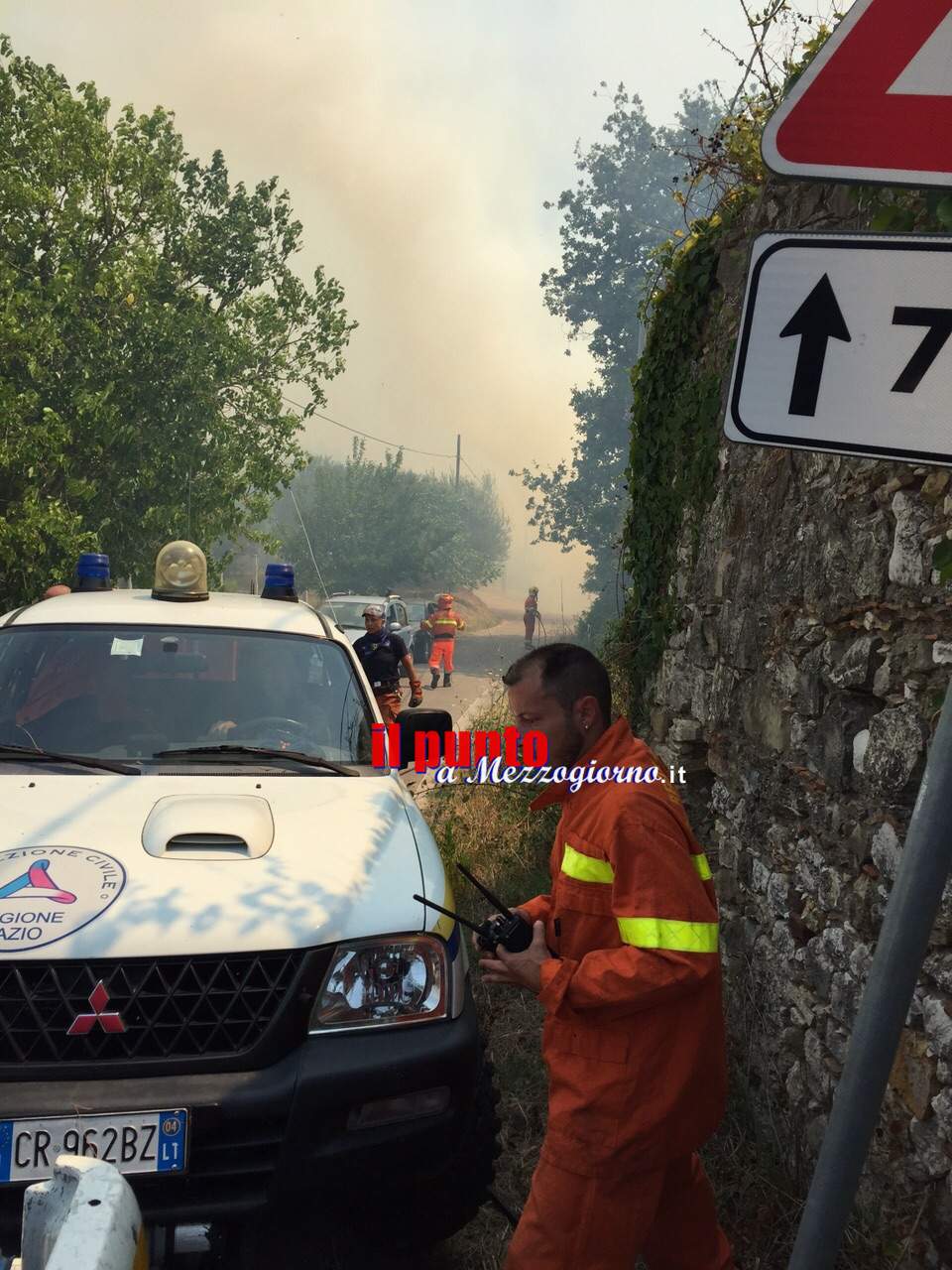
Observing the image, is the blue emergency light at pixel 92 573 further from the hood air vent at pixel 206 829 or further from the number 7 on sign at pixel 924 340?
the number 7 on sign at pixel 924 340

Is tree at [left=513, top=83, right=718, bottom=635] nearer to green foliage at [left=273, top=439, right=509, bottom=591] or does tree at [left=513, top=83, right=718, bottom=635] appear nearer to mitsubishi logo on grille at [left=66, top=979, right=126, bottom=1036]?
green foliage at [left=273, top=439, right=509, bottom=591]

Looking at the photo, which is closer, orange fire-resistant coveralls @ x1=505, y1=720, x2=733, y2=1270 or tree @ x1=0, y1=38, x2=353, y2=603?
orange fire-resistant coveralls @ x1=505, y1=720, x2=733, y2=1270

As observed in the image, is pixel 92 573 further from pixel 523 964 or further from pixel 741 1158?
pixel 523 964

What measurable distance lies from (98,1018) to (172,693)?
1800 mm

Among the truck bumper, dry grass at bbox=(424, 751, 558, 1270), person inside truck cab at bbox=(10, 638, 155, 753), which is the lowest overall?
dry grass at bbox=(424, 751, 558, 1270)

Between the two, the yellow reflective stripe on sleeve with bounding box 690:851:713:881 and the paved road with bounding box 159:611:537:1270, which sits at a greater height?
the yellow reflective stripe on sleeve with bounding box 690:851:713:881

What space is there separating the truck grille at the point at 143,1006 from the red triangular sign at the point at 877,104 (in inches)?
87.2

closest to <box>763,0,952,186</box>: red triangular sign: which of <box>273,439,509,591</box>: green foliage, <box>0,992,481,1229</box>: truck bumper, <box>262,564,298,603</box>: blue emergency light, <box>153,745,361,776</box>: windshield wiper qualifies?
<box>0,992,481,1229</box>: truck bumper

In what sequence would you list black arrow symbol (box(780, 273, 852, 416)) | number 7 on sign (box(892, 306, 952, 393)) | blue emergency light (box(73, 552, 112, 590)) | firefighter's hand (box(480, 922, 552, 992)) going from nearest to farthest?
number 7 on sign (box(892, 306, 952, 393))
black arrow symbol (box(780, 273, 852, 416))
firefighter's hand (box(480, 922, 552, 992))
blue emergency light (box(73, 552, 112, 590))

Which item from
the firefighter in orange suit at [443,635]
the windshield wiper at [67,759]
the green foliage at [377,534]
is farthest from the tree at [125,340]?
the green foliage at [377,534]

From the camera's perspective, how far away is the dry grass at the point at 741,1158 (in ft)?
10.3

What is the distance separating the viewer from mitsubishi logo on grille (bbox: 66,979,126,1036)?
2.83 meters

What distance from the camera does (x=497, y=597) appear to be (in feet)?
300

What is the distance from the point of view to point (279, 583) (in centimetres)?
612
